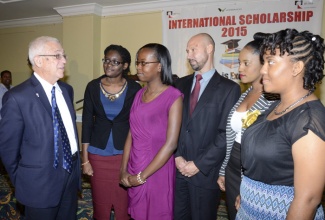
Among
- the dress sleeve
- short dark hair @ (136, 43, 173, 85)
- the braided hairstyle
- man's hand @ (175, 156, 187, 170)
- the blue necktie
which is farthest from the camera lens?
man's hand @ (175, 156, 187, 170)

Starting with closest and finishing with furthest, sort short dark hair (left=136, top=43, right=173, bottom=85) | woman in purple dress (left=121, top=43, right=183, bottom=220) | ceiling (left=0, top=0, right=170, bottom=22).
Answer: woman in purple dress (left=121, top=43, right=183, bottom=220) → short dark hair (left=136, top=43, right=173, bottom=85) → ceiling (left=0, top=0, right=170, bottom=22)

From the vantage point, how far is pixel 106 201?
2574mm

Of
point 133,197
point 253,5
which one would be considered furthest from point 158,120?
point 253,5

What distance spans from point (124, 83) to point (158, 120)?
747 mm

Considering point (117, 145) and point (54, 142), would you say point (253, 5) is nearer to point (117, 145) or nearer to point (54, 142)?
point (117, 145)

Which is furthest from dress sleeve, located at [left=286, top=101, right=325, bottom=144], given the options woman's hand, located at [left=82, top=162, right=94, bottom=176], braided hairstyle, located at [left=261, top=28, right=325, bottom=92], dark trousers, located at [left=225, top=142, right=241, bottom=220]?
woman's hand, located at [left=82, top=162, right=94, bottom=176]

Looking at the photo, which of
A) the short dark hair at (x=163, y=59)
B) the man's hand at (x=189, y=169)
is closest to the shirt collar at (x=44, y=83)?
the short dark hair at (x=163, y=59)

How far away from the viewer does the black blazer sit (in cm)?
250

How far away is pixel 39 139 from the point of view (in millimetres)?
1819

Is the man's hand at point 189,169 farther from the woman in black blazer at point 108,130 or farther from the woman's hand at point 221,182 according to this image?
the woman in black blazer at point 108,130

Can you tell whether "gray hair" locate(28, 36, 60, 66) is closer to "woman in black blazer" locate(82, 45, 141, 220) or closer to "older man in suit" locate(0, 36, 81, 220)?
"older man in suit" locate(0, 36, 81, 220)

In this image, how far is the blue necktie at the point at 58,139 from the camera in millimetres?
1878

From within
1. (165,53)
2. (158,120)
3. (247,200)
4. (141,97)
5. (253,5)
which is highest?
(253,5)

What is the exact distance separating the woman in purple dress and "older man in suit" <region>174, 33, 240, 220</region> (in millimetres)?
174
